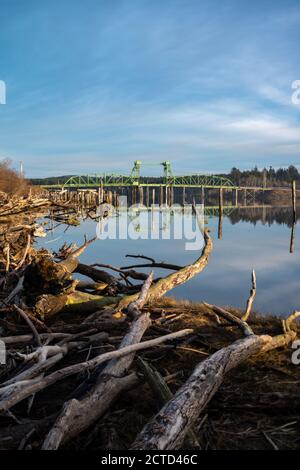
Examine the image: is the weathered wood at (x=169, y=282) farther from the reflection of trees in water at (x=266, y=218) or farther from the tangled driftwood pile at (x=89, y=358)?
the reflection of trees in water at (x=266, y=218)

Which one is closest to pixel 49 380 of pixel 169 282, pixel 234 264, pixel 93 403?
pixel 93 403

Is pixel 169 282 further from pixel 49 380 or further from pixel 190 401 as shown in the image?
pixel 190 401

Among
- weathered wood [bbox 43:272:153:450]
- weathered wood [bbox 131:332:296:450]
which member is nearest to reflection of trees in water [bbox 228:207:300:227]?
weathered wood [bbox 131:332:296:450]

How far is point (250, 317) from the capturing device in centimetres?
688

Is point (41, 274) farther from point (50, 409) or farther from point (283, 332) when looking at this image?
point (283, 332)

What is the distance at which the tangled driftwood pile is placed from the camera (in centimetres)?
325

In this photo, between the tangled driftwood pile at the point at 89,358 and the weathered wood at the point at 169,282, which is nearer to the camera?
the tangled driftwood pile at the point at 89,358

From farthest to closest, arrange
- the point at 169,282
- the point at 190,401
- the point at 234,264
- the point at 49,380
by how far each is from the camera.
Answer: the point at 234,264 < the point at 169,282 < the point at 49,380 < the point at 190,401

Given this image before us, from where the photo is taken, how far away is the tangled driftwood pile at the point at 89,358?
3254 millimetres

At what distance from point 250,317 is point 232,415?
3310 mm

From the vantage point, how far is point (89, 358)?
4938 mm

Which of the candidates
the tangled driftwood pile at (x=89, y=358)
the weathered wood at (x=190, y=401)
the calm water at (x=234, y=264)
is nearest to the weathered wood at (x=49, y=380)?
the tangled driftwood pile at (x=89, y=358)
